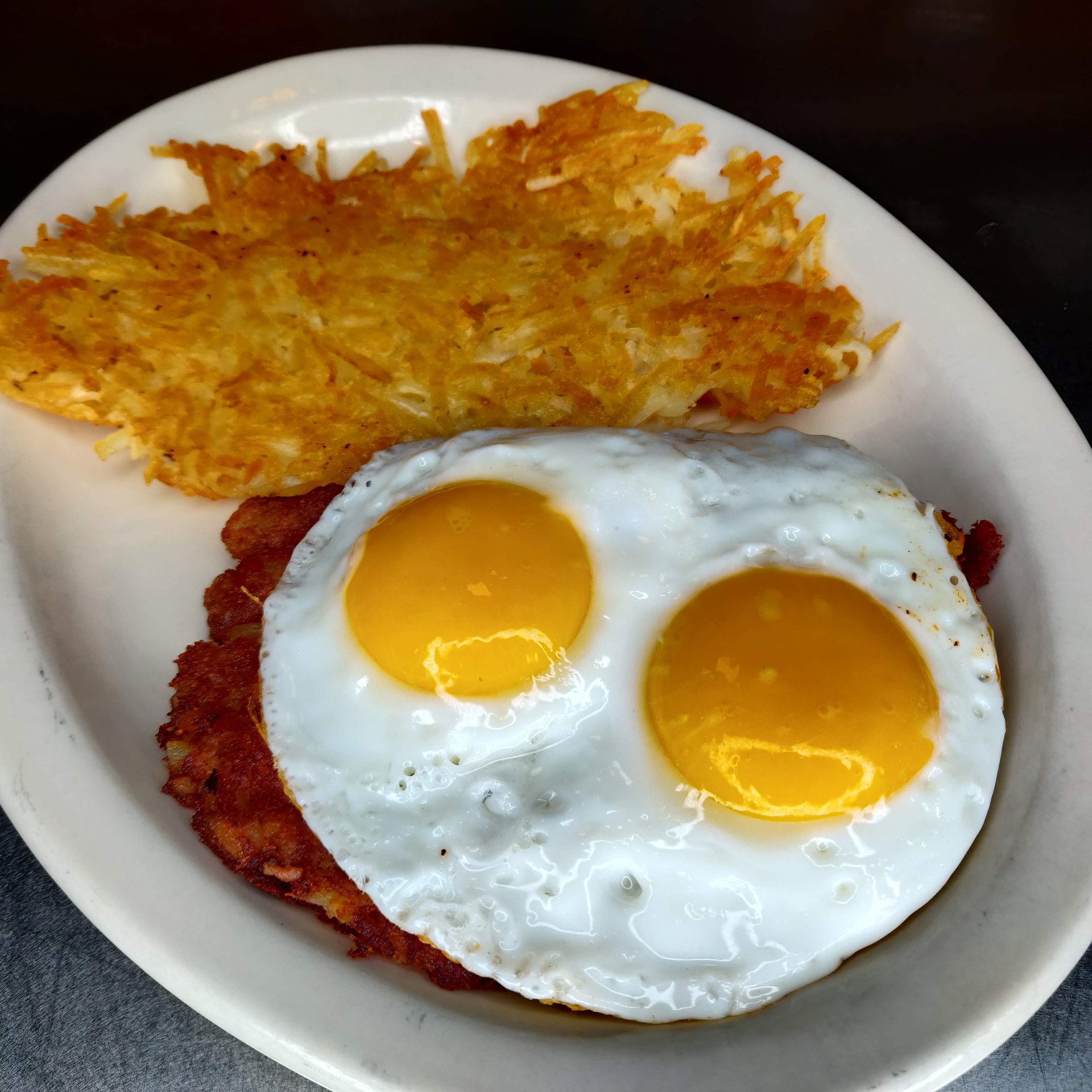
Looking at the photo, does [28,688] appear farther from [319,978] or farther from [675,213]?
[675,213]

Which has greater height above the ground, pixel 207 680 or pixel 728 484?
pixel 728 484

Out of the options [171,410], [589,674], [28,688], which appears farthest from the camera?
[171,410]

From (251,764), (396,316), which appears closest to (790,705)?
(251,764)

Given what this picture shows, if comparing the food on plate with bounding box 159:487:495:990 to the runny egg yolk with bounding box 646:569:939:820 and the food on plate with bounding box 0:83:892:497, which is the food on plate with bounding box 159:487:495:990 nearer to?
the food on plate with bounding box 0:83:892:497

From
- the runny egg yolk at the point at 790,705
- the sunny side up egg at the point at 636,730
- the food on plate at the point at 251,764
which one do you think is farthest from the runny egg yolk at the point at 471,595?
the food on plate at the point at 251,764

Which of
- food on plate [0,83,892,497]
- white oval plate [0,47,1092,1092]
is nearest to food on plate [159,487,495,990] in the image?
white oval plate [0,47,1092,1092]

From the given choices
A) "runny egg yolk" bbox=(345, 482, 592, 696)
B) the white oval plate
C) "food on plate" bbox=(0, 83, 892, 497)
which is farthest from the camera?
"food on plate" bbox=(0, 83, 892, 497)

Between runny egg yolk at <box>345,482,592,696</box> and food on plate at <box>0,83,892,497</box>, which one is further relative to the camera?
food on plate at <box>0,83,892,497</box>

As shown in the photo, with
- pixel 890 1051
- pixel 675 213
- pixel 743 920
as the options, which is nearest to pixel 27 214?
pixel 675 213
